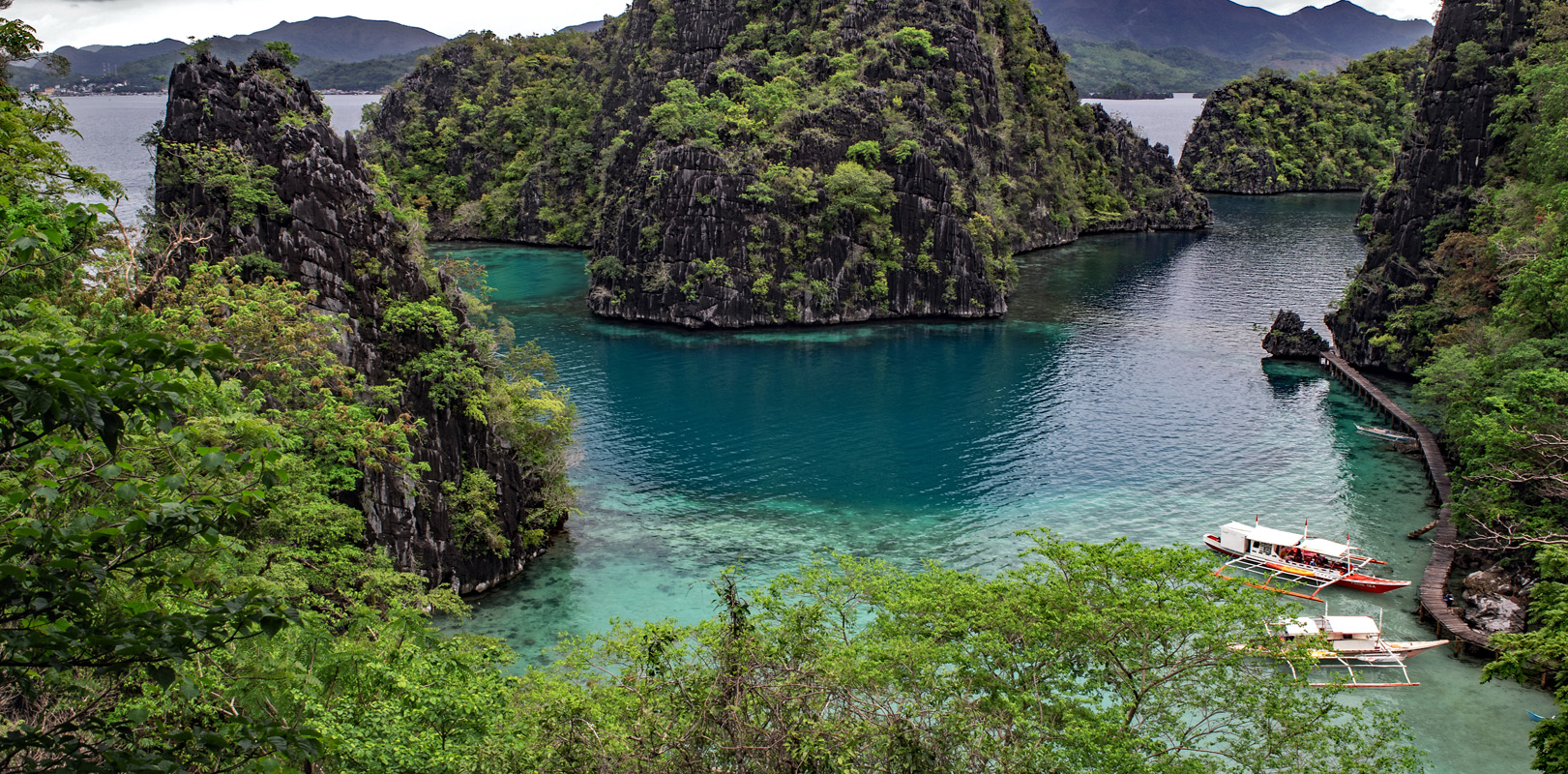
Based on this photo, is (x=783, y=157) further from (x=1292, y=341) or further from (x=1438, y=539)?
(x=1438, y=539)

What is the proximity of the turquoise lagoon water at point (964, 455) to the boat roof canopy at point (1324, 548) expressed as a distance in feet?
6.44

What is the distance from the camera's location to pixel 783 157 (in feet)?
271

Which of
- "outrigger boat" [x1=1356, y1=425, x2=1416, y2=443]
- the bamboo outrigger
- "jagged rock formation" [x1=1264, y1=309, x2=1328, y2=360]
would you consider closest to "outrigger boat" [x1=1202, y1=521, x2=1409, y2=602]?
the bamboo outrigger

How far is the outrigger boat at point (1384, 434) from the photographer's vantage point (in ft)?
173

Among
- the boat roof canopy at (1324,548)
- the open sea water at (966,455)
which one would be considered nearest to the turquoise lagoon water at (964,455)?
the open sea water at (966,455)

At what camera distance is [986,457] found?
51188mm

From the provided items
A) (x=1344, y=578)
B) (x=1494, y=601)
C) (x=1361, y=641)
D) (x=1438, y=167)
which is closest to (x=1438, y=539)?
(x=1344, y=578)

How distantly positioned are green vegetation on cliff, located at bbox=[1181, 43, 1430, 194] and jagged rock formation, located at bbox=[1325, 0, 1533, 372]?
356ft

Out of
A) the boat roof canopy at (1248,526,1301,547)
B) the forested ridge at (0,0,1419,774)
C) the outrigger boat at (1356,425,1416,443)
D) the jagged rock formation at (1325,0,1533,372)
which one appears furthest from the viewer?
the jagged rock formation at (1325,0,1533,372)

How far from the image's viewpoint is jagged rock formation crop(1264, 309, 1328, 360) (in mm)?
69125

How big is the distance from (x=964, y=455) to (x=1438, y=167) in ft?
132

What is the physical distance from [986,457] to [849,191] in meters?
36.7

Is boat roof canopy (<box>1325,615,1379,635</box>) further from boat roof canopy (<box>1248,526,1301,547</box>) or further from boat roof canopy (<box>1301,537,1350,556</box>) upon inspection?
boat roof canopy (<box>1248,526,1301,547</box>)

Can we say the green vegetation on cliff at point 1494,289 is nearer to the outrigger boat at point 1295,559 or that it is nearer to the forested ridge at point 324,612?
the outrigger boat at point 1295,559
